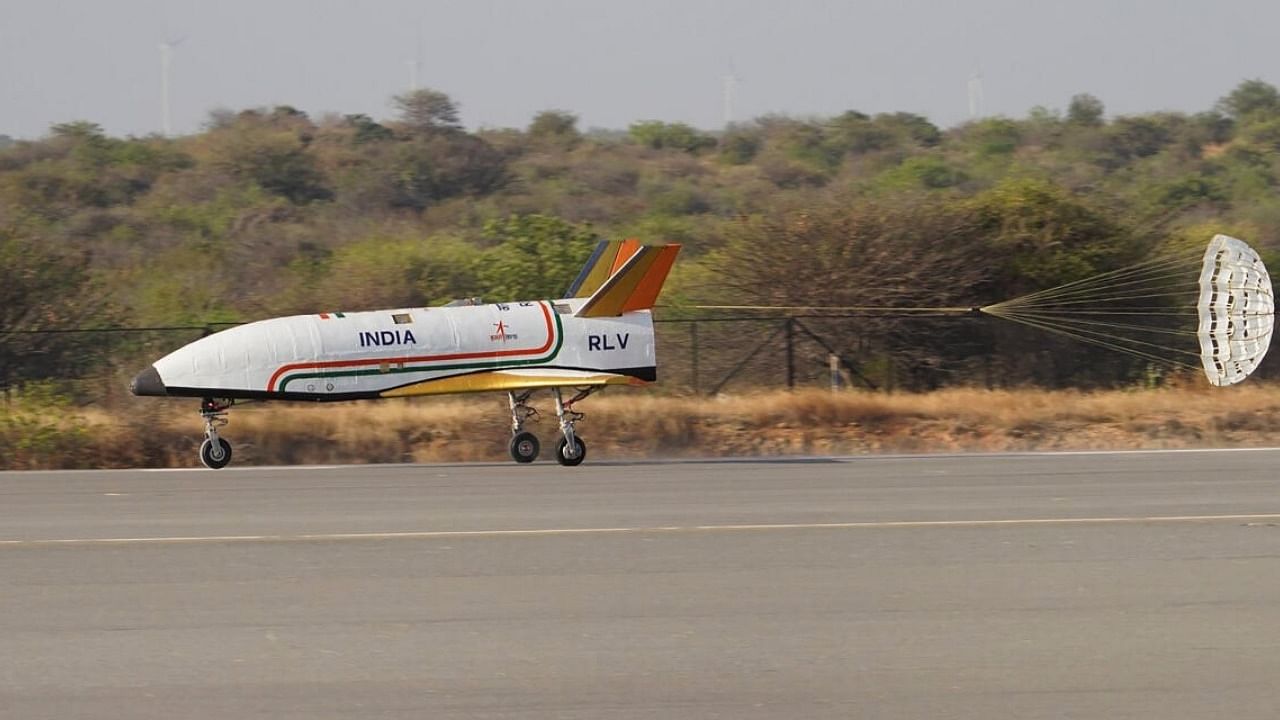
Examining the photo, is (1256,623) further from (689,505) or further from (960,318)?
(960,318)

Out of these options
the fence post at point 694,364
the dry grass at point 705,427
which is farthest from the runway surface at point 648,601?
the fence post at point 694,364

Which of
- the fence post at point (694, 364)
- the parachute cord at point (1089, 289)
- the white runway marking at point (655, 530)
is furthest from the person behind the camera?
the parachute cord at point (1089, 289)

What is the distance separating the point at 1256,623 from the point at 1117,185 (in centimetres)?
5107

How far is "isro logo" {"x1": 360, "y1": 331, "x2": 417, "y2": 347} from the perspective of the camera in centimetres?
1838

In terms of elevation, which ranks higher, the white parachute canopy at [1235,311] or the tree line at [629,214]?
the tree line at [629,214]

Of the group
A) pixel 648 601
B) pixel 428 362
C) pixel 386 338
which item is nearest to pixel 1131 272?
pixel 428 362

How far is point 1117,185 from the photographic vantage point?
57.2 metres

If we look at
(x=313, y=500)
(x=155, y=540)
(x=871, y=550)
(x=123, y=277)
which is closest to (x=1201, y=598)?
(x=871, y=550)

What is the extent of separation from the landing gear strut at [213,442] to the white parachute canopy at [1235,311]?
454 inches

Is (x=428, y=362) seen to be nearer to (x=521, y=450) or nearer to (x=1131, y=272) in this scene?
(x=521, y=450)

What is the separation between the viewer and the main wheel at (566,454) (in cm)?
1881

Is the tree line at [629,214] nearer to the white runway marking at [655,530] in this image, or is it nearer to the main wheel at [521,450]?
the main wheel at [521,450]

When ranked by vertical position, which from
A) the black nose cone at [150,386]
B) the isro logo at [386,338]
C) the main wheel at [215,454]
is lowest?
the main wheel at [215,454]

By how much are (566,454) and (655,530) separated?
6.39 m
